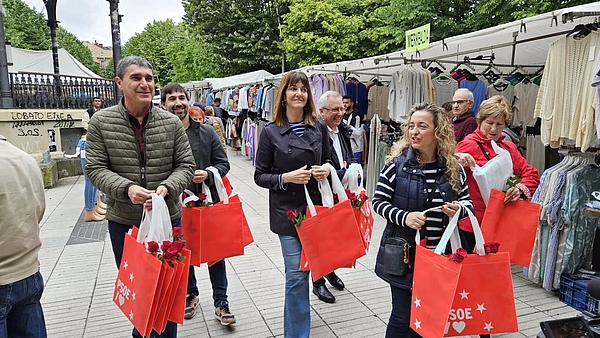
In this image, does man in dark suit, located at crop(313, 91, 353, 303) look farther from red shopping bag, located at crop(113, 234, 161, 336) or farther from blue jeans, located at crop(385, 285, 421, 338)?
red shopping bag, located at crop(113, 234, 161, 336)

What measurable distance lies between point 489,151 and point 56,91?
10799 mm

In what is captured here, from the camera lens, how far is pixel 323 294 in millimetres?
3672

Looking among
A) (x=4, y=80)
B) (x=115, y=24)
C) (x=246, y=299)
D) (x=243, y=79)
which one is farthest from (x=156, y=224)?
(x=243, y=79)

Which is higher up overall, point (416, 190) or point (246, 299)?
point (416, 190)

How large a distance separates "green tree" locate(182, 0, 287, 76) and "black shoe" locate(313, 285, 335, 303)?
18.5 meters

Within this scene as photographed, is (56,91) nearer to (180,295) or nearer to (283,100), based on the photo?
(283,100)

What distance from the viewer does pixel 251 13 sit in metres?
21.5

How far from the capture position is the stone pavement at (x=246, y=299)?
324cm

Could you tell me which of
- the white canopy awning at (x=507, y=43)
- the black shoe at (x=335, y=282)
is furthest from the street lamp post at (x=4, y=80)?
the black shoe at (x=335, y=282)

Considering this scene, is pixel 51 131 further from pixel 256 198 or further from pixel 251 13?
pixel 251 13

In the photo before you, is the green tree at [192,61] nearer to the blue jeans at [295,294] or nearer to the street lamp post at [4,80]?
the street lamp post at [4,80]

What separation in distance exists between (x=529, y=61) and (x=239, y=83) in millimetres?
8800

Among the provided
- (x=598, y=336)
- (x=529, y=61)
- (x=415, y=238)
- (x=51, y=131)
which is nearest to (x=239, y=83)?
(x=51, y=131)

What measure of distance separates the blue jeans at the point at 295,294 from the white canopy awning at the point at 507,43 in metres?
2.99
